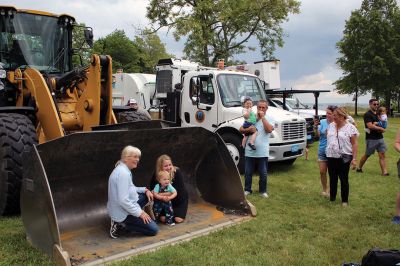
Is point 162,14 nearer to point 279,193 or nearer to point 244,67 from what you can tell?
point 244,67

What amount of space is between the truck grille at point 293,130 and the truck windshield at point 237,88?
3.53ft

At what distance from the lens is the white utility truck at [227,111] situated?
394 inches

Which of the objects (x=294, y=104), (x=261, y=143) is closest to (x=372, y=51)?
(x=294, y=104)

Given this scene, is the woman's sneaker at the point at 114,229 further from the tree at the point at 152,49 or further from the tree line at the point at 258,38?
the tree at the point at 152,49

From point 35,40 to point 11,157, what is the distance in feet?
8.95

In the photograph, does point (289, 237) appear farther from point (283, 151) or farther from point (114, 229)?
point (283, 151)

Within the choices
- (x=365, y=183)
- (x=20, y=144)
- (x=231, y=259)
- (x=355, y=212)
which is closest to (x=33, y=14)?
(x=20, y=144)

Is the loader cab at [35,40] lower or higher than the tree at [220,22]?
lower

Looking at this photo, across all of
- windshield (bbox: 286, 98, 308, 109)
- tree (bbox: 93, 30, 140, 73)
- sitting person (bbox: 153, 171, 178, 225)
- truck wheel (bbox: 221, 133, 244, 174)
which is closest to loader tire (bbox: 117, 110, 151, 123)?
truck wheel (bbox: 221, 133, 244, 174)

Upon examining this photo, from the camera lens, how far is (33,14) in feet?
25.7

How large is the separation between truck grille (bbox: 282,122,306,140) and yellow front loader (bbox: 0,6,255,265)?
3.62m

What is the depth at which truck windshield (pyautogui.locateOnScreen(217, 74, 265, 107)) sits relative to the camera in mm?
10469

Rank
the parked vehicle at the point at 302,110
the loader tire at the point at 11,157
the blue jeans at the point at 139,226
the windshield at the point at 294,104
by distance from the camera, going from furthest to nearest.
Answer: the windshield at the point at 294,104 < the parked vehicle at the point at 302,110 < the loader tire at the point at 11,157 < the blue jeans at the point at 139,226

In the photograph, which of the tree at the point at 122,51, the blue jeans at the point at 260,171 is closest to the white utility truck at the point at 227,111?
the blue jeans at the point at 260,171
